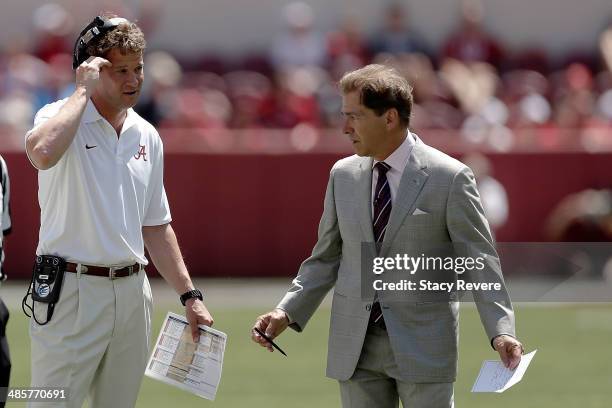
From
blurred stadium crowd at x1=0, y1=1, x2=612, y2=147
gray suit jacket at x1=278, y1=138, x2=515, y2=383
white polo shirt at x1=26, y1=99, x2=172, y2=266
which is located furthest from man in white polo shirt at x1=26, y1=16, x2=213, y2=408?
blurred stadium crowd at x1=0, y1=1, x2=612, y2=147

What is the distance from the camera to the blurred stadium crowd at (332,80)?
18297 millimetres

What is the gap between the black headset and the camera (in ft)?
20.0

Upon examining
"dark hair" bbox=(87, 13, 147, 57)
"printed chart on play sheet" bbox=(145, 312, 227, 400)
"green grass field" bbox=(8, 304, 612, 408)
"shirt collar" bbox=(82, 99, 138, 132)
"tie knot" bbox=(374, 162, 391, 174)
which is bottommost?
"green grass field" bbox=(8, 304, 612, 408)

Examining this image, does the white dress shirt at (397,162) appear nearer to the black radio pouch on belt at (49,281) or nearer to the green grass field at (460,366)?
the black radio pouch on belt at (49,281)

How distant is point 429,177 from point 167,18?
52.3ft

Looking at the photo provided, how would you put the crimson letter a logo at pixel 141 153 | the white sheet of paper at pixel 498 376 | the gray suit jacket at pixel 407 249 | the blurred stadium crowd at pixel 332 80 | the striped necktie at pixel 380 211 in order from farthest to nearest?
the blurred stadium crowd at pixel 332 80
the crimson letter a logo at pixel 141 153
the striped necktie at pixel 380 211
the gray suit jacket at pixel 407 249
the white sheet of paper at pixel 498 376

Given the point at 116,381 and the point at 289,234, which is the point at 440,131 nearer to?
the point at 289,234

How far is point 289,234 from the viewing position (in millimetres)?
17781

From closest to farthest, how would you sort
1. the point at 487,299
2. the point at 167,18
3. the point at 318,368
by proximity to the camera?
the point at 487,299, the point at 318,368, the point at 167,18

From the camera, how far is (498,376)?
18.6 feet

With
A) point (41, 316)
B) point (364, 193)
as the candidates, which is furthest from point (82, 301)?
point (364, 193)

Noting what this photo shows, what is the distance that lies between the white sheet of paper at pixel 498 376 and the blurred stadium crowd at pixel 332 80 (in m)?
11.6

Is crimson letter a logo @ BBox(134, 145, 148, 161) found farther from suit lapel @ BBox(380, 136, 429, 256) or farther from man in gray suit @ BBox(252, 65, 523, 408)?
suit lapel @ BBox(380, 136, 429, 256)

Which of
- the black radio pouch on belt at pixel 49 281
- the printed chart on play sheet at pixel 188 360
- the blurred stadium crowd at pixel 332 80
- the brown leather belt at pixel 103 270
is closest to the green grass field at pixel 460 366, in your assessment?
the printed chart on play sheet at pixel 188 360
